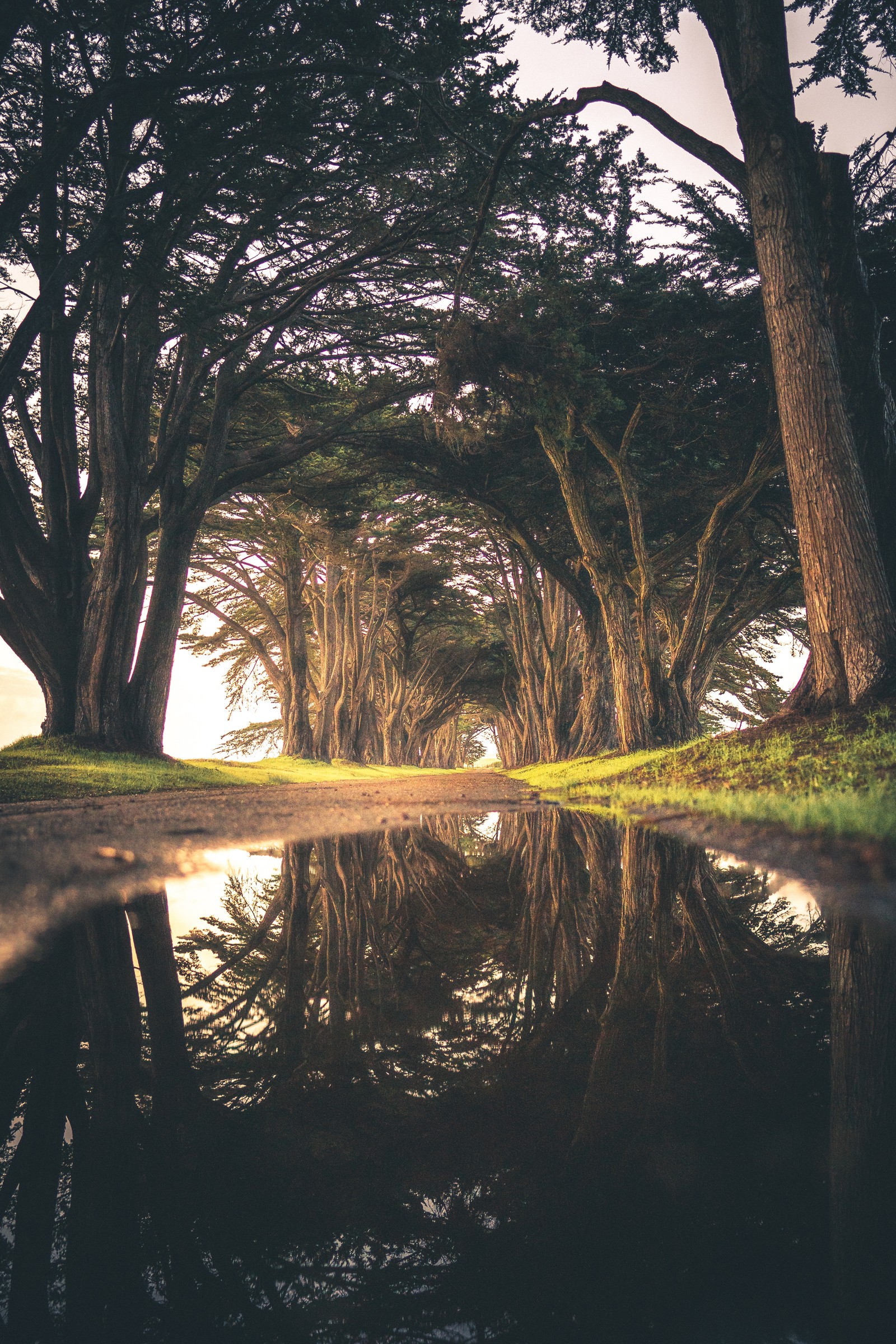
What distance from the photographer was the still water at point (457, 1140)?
724 millimetres

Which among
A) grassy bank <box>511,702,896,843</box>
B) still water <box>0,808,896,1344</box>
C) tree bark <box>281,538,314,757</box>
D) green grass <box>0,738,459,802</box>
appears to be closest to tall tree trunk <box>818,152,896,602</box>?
grassy bank <box>511,702,896,843</box>

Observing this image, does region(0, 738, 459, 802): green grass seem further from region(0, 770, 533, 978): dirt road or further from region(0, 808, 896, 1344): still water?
region(0, 808, 896, 1344): still water

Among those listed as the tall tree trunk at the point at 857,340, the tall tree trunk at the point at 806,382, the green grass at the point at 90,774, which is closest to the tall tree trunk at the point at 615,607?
the tall tree trunk at the point at 857,340

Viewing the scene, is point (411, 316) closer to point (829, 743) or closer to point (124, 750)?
point (124, 750)

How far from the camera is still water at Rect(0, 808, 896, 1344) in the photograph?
0.72m

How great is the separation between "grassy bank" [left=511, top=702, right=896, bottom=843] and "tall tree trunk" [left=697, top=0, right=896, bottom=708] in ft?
2.18

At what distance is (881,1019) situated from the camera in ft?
4.57

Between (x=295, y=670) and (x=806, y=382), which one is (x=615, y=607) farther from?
(x=295, y=670)

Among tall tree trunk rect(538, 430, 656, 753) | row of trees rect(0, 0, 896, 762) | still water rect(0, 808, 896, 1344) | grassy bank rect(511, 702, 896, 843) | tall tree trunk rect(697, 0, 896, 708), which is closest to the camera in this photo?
still water rect(0, 808, 896, 1344)

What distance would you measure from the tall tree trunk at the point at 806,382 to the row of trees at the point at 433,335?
3 cm

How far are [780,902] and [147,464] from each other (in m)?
14.6

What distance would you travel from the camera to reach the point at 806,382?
6.75 m

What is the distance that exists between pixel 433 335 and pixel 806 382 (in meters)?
8.22

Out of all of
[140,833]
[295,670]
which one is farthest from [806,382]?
[295,670]
